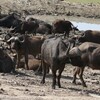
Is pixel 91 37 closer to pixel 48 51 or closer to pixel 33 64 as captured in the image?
pixel 33 64

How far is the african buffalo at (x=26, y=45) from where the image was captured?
1828 centimetres

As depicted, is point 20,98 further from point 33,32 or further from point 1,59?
point 33,32

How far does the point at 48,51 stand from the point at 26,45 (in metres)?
4.49

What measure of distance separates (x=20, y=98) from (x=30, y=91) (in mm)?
1340

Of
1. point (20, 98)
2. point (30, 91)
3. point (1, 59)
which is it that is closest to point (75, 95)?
point (30, 91)

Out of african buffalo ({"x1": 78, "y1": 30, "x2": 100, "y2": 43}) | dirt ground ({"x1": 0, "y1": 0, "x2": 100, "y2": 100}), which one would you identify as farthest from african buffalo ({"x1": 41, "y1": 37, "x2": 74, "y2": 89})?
african buffalo ({"x1": 78, "y1": 30, "x2": 100, "y2": 43})

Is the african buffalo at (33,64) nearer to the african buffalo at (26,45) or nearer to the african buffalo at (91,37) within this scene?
the african buffalo at (26,45)

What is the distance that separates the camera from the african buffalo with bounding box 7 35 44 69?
18283 millimetres

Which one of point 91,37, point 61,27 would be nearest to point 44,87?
point 91,37

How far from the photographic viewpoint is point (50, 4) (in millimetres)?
47781

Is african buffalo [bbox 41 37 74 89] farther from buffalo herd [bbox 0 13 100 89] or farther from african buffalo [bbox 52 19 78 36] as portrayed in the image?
african buffalo [bbox 52 19 78 36]

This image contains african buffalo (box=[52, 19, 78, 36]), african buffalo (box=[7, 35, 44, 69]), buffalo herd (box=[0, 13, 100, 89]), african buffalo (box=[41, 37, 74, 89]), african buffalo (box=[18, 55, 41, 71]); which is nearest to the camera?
african buffalo (box=[41, 37, 74, 89])

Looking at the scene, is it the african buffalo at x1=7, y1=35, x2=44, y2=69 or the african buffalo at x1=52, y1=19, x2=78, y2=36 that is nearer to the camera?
the african buffalo at x1=7, y1=35, x2=44, y2=69

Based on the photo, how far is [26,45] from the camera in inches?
728
